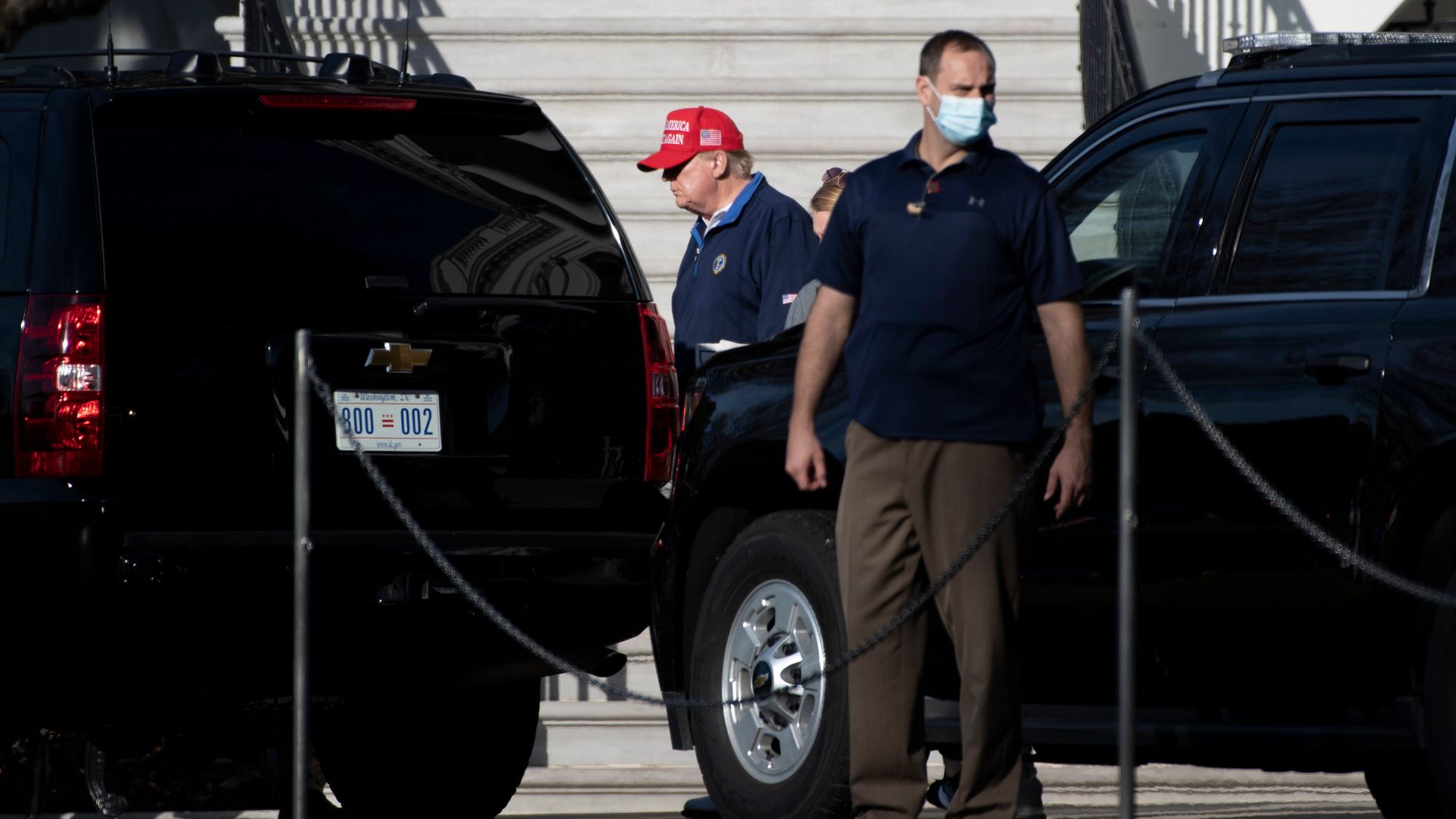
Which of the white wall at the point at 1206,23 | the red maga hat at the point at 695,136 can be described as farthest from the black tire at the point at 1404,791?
the white wall at the point at 1206,23

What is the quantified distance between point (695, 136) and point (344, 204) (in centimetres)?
244

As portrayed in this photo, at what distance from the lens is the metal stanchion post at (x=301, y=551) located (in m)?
5.81

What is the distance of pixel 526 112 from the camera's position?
6.71 meters

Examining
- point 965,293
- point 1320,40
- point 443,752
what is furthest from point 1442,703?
point 443,752

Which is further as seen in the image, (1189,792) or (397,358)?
(1189,792)

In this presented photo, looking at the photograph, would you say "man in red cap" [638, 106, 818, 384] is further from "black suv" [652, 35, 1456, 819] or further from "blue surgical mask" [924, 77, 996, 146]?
"blue surgical mask" [924, 77, 996, 146]

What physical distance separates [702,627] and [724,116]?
2767 mm

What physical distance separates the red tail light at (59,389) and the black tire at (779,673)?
167 cm

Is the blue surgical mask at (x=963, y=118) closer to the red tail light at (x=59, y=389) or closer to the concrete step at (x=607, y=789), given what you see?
the red tail light at (x=59, y=389)

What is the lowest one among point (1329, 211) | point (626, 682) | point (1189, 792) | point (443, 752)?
point (1189, 792)

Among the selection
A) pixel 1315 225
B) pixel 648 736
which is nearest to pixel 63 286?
pixel 1315 225

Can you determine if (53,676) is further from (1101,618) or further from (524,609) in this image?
(1101,618)

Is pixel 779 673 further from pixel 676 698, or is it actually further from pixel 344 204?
pixel 344 204

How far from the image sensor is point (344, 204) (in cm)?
626
